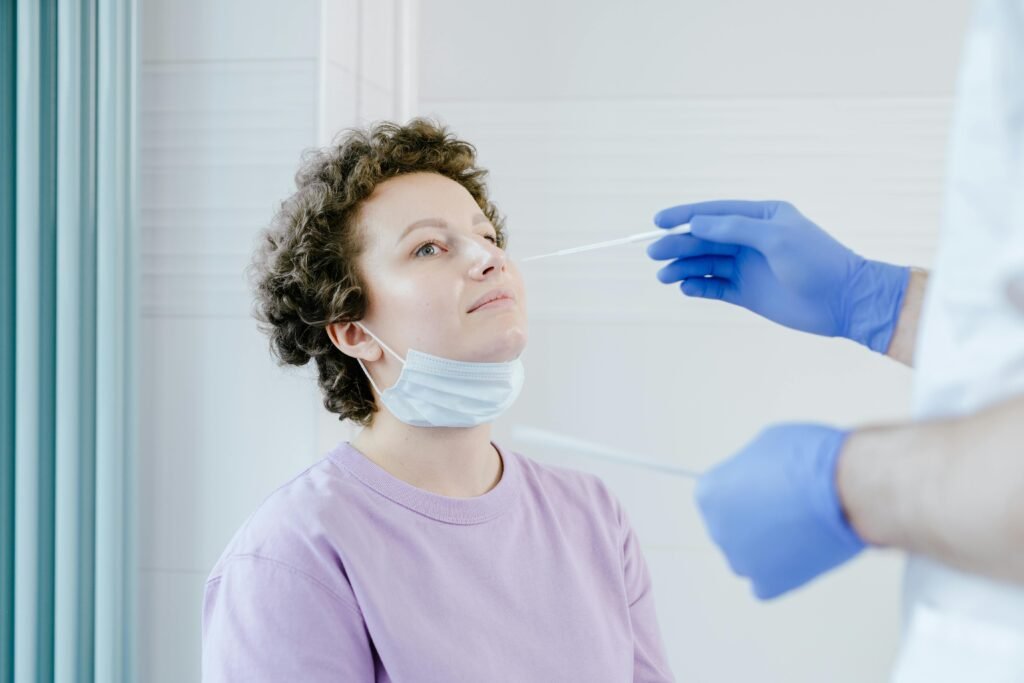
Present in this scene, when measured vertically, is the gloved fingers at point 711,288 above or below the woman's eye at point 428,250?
below

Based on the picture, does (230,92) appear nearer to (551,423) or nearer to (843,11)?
(551,423)

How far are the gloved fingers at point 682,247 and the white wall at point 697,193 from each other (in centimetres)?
76

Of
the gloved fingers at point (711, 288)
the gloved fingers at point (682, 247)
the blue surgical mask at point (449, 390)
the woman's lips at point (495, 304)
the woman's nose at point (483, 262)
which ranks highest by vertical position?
the gloved fingers at point (682, 247)

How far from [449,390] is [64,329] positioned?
2.33 ft

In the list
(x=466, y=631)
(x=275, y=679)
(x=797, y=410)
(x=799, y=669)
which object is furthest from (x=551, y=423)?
(x=275, y=679)

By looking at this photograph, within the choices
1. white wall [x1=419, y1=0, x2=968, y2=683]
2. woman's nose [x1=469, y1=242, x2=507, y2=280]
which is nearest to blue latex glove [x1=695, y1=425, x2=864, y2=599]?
woman's nose [x1=469, y1=242, x2=507, y2=280]

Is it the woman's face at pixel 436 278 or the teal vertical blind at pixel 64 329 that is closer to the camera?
the woman's face at pixel 436 278

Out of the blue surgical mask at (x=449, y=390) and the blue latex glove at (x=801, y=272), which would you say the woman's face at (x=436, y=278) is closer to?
the blue surgical mask at (x=449, y=390)

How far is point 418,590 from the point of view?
1327 millimetres

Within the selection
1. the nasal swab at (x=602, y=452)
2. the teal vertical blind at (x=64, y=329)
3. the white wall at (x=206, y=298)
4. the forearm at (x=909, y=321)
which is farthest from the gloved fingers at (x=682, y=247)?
the teal vertical blind at (x=64, y=329)

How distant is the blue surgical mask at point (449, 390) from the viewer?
1418mm

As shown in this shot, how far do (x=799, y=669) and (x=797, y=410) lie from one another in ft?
1.74

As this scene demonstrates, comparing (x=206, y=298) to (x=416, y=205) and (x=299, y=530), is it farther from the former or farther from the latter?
(x=299, y=530)

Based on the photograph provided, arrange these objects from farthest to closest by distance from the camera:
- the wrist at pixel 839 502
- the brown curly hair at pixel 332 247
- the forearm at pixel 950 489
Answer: the brown curly hair at pixel 332 247
the wrist at pixel 839 502
the forearm at pixel 950 489
